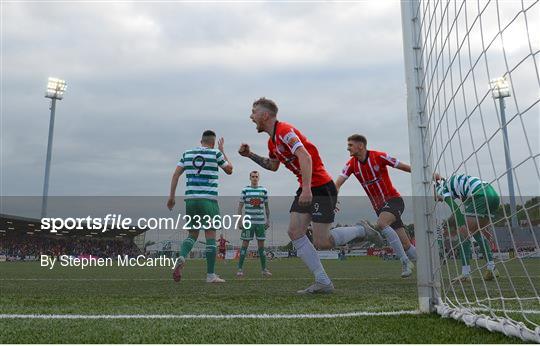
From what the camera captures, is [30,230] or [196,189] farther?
[30,230]

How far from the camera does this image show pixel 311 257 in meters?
4.55

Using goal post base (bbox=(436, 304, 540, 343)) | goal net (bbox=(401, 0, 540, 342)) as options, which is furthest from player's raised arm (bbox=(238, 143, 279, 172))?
goal post base (bbox=(436, 304, 540, 343))

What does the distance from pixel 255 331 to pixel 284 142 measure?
222 cm

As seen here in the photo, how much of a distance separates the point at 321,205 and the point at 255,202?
4737mm

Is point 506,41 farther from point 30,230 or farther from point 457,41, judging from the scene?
point 30,230

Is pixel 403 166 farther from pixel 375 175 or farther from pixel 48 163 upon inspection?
pixel 48 163

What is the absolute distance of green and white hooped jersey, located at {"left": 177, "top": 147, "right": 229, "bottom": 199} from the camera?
618 centimetres

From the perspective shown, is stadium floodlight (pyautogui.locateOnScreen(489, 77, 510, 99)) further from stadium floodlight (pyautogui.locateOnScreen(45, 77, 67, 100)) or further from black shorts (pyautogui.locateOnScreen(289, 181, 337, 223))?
stadium floodlight (pyautogui.locateOnScreen(45, 77, 67, 100))

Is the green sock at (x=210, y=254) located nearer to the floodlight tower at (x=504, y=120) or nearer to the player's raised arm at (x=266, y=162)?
the player's raised arm at (x=266, y=162)

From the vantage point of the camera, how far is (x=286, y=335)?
2240mm

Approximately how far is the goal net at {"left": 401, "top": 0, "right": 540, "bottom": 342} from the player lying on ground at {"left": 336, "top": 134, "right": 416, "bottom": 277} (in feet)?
10.4

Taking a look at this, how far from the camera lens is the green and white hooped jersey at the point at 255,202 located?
30.3 ft

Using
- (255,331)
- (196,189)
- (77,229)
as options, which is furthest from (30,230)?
(255,331)

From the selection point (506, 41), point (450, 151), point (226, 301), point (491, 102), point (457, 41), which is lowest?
point (226, 301)
